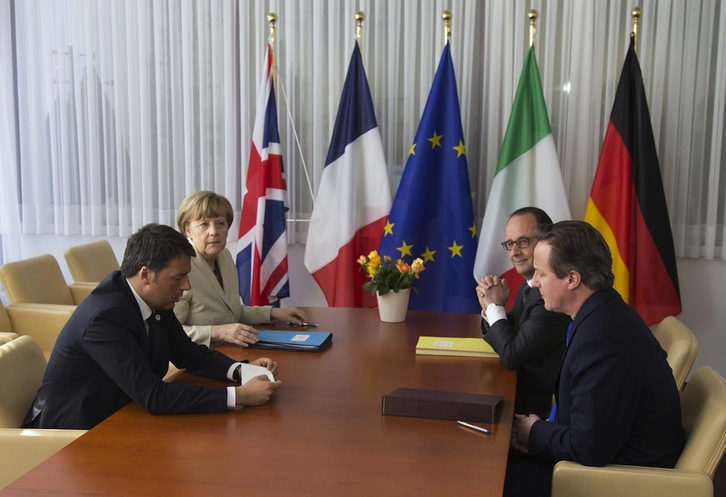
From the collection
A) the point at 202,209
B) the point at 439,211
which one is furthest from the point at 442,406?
the point at 439,211

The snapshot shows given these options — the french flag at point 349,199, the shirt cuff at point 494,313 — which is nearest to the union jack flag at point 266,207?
the french flag at point 349,199

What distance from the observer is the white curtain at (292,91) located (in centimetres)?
465

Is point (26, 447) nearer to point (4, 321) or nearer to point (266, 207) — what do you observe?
point (4, 321)

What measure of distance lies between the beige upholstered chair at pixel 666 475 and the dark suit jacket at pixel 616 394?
57 millimetres

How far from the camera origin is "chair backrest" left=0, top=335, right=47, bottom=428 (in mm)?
2348

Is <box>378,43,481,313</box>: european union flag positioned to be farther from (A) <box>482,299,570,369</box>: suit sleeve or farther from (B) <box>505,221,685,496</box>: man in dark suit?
(B) <box>505,221,685,496</box>: man in dark suit

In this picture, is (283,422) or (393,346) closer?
(283,422)

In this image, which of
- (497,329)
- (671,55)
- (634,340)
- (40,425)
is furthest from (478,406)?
(671,55)

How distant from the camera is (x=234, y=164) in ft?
16.9

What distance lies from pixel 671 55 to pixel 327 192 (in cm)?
219

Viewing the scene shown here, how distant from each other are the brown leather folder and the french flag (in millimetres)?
2593

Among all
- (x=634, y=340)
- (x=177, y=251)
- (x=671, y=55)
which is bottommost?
(x=634, y=340)

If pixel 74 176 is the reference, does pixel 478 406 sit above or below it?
below

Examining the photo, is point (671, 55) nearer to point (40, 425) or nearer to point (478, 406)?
point (478, 406)
